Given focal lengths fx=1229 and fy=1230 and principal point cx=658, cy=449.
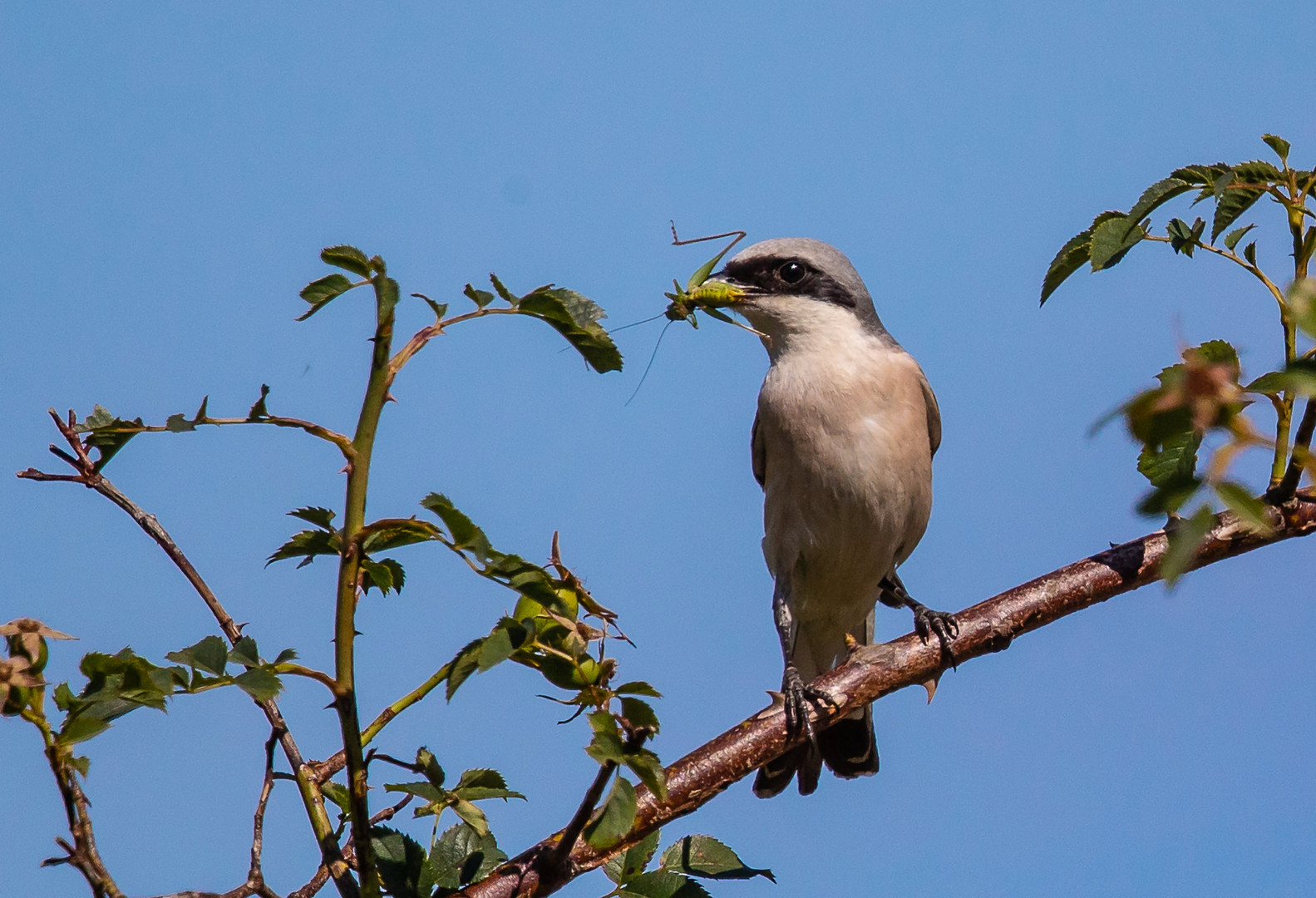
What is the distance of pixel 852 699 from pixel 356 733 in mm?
2199

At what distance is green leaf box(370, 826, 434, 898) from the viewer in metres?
2.31

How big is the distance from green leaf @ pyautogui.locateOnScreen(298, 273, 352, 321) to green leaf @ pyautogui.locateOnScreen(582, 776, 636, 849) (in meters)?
1.01

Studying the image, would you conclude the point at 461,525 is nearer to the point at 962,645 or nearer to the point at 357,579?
the point at 357,579

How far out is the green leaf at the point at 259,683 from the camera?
2043 millimetres

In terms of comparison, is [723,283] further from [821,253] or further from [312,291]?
[312,291]

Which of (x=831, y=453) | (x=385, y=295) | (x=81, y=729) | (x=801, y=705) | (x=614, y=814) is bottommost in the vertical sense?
(x=614, y=814)

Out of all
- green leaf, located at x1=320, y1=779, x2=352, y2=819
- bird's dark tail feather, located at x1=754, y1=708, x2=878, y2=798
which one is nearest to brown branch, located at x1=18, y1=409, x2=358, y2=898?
green leaf, located at x1=320, y1=779, x2=352, y2=819

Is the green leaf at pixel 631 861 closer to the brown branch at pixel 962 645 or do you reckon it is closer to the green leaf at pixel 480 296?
the brown branch at pixel 962 645

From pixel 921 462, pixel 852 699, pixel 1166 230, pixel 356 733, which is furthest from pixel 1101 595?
pixel 356 733

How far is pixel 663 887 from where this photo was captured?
249 centimetres

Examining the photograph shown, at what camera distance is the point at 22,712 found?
199 cm

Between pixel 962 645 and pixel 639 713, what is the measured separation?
2254 millimetres

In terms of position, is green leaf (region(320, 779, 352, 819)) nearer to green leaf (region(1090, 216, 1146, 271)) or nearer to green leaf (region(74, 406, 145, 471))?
green leaf (region(74, 406, 145, 471))

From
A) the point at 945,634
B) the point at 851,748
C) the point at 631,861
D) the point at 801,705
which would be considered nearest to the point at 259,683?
the point at 631,861
